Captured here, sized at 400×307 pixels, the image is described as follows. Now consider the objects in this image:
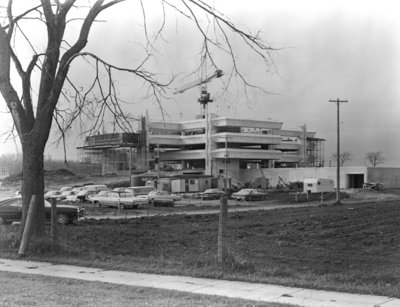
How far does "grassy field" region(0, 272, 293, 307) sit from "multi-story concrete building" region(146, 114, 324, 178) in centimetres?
11671

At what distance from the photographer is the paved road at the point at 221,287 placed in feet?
25.9

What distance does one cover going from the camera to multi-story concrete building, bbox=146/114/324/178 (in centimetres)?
13162

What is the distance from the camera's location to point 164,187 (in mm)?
89500

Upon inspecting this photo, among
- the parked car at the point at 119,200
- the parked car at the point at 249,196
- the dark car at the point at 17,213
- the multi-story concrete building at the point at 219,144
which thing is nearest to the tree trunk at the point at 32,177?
the dark car at the point at 17,213

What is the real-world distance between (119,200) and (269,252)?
35.4 m

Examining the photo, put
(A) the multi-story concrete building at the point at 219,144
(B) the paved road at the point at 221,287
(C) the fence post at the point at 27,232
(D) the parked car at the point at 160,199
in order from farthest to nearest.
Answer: (A) the multi-story concrete building at the point at 219,144 → (D) the parked car at the point at 160,199 → (C) the fence post at the point at 27,232 → (B) the paved road at the point at 221,287

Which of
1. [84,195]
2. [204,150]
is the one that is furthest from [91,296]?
[204,150]

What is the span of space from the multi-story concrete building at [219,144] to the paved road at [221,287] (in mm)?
114633

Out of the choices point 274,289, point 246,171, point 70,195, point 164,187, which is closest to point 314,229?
point 274,289

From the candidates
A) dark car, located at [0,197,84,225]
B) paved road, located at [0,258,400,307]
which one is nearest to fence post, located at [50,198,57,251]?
paved road, located at [0,258,400,307]

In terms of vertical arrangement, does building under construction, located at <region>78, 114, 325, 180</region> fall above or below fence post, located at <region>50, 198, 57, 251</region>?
above

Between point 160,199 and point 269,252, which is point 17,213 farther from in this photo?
point 160,199

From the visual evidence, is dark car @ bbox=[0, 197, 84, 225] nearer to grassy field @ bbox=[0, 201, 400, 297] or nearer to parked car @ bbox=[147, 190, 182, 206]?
grassy field @ bbox=[0, 201, 400, 297]

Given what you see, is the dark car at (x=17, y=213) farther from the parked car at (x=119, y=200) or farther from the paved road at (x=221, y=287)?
the parked car at (x=119, y=200)
